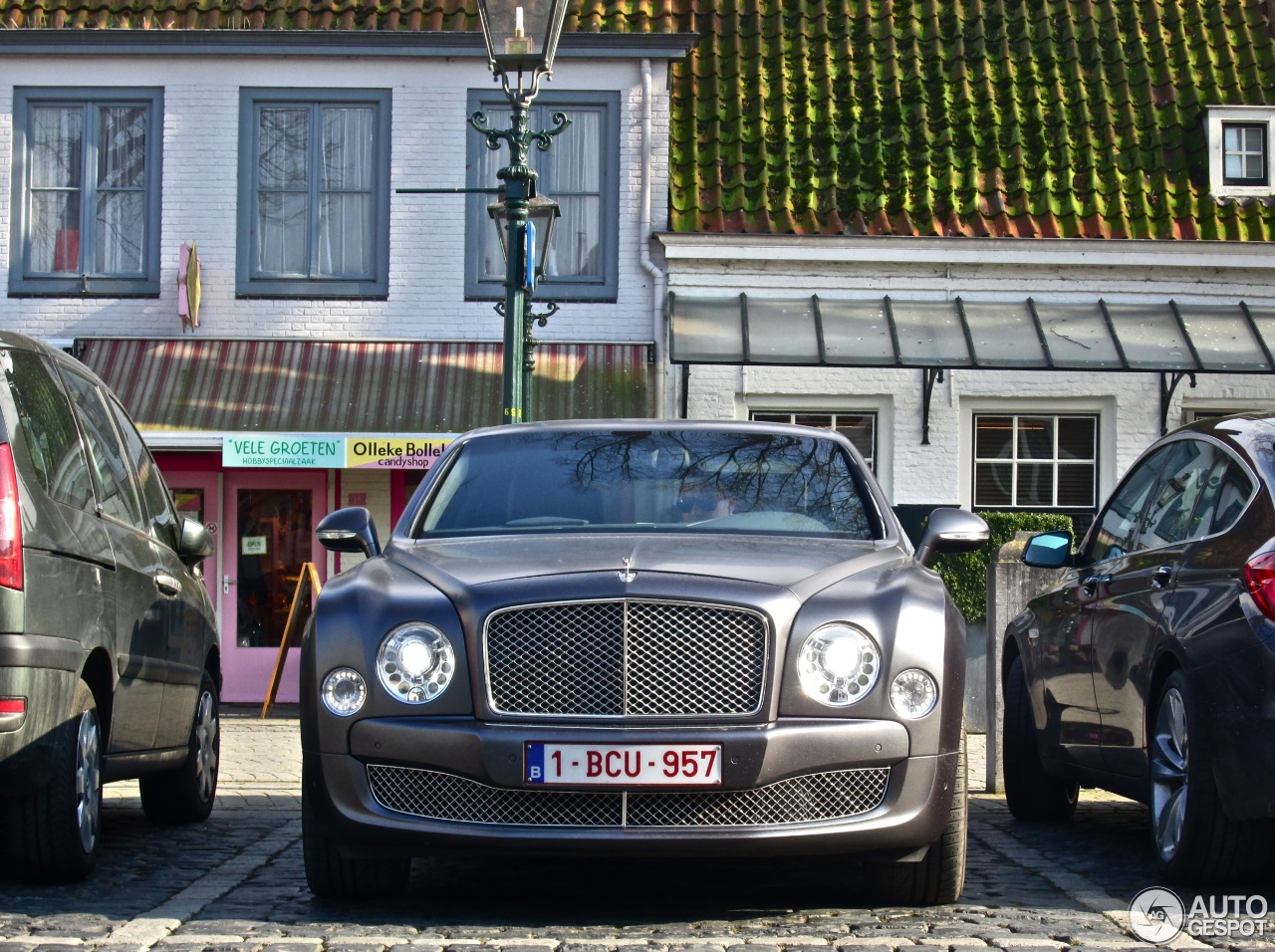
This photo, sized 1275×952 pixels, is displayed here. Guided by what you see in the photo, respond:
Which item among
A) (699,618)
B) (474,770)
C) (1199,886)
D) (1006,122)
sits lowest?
(1199,886)

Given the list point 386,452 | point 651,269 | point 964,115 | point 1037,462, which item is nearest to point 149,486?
point 386,452

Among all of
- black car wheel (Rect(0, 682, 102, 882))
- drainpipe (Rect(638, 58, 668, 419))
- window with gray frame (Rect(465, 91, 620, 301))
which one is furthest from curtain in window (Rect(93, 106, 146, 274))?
black car wheel (Rect(0, 682, 102, 882))

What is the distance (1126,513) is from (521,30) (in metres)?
5.23

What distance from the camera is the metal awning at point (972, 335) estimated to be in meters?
15.8

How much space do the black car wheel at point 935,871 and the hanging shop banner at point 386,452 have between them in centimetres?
1054

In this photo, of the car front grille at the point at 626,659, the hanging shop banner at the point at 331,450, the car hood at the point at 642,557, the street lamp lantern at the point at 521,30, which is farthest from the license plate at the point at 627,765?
the hanging shop banner at the point at 331,450

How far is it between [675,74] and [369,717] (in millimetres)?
13473

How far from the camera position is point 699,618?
5.50 metres

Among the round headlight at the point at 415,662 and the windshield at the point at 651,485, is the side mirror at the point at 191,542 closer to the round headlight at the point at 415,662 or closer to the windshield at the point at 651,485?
the windshield at the point at 651,485

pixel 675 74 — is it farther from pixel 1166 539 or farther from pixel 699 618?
pixel 699 618

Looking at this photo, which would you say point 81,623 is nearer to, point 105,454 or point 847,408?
point 105,454

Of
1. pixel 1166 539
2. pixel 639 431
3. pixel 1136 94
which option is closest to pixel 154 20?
pixel 1136 94

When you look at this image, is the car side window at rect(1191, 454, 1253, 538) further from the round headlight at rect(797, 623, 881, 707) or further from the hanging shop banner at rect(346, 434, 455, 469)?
the hanging shop banner at rect(346, 434, 455, 469)

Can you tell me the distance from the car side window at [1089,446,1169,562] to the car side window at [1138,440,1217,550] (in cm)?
11
